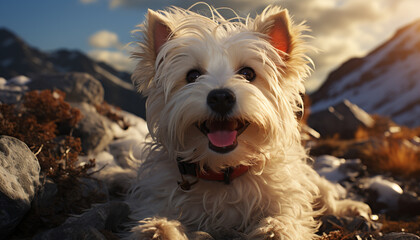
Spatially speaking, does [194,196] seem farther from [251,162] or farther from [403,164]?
[403,164]

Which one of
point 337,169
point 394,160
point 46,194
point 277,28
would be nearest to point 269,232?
point 277,28

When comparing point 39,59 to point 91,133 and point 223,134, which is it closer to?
point 91,133

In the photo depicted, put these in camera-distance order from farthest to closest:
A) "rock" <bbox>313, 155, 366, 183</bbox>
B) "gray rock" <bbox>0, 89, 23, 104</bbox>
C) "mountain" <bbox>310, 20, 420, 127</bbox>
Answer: "mountain" <bbox>310, 20, 420, 127</bbox>, "rock" <bbox>313, 155, 366, 183</bbox>, "gray rock" <bbox>0, 89, 23, 104</bbox>

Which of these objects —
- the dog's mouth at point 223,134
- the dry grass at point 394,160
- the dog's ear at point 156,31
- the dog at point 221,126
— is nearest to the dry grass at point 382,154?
the dry grass at point 394,160

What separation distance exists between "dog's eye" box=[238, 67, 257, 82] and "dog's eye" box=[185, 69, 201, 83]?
1.33 ft

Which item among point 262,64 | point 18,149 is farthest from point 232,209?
point 18,149

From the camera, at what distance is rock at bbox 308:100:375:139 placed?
14.8m

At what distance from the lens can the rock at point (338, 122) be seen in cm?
1484

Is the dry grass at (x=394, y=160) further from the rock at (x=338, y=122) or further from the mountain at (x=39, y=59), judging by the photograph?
the mountain at (x=39, y=59)

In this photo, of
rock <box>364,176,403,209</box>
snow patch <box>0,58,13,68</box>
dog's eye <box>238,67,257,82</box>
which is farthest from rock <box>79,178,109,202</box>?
snow patch <box>0,58,13,68</box>

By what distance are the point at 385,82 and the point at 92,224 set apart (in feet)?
166

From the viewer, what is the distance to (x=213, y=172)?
3.50 metres

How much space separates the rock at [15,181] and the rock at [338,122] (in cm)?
1298

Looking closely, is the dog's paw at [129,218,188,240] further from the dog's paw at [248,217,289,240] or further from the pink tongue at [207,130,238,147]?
the pink tongue at [207,130,238,147]
